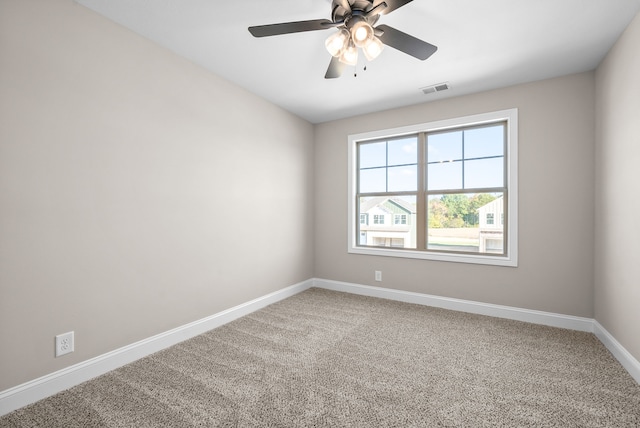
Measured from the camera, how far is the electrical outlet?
1904 mm

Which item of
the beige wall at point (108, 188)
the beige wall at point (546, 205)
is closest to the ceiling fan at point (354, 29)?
the beige wall at point (108, 188)

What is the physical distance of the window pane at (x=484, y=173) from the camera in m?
3.39

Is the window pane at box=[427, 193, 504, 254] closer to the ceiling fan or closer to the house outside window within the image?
the house outside window

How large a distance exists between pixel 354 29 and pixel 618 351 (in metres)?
3.12

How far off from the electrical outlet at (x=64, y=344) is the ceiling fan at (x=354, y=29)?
7.58ft

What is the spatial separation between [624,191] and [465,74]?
1677mm

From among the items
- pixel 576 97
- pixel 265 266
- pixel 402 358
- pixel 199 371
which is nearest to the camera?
pixel 199 371

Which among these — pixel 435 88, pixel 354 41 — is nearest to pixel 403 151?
pixel 435 88

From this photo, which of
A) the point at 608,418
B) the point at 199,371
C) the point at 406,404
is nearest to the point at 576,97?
the point at 608,418

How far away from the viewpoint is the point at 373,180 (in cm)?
429

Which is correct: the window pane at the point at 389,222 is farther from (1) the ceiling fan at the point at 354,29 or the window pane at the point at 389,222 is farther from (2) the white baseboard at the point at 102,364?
(1) the ceiling fan at the point at 354,29

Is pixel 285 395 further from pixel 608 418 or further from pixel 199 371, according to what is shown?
pixel 608 418

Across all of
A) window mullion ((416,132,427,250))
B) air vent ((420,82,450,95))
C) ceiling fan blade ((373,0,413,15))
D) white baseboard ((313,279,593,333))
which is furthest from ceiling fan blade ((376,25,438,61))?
white baseboard ((313,279,593,333))

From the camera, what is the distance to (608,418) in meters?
1.66
